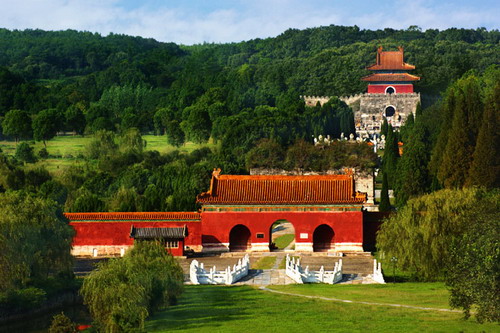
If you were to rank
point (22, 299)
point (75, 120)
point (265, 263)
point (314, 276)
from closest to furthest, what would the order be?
point (22, 299)
point (314, 276)
point (265, 263)
point (75, 120)

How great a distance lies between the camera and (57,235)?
107ft

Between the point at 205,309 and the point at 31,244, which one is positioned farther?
the point at 31,244

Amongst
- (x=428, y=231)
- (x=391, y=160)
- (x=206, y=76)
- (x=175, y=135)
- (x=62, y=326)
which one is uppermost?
Result: (x=206, y=76)

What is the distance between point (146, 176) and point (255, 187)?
1805 centimetres

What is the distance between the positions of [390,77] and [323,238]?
44.7 meters

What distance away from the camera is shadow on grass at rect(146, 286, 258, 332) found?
25969 mm

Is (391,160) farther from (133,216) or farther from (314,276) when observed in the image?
(314,276)

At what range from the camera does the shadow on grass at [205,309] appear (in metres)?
26.0

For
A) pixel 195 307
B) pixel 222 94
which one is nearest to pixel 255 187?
pixel 195 307

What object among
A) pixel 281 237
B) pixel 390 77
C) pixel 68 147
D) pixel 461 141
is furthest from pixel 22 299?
pixel 390 77

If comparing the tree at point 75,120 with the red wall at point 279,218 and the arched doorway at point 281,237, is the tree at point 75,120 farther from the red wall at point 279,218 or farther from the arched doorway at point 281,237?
the red wall at point 279,218

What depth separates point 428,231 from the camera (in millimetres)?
33812

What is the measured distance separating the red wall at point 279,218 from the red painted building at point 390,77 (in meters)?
44.2

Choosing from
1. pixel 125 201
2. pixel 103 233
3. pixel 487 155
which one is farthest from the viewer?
pixel 125 201
